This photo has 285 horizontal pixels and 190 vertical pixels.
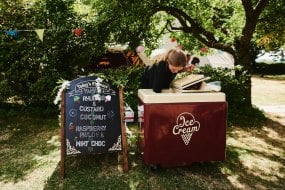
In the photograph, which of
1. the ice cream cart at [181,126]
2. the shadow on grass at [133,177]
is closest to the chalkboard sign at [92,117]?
the shadow on grass at [133,177]

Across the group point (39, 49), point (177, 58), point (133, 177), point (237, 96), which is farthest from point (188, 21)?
point (133, 177)

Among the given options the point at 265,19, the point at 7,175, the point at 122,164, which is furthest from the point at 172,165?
the point at 265,19

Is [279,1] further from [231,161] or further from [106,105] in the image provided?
[106,105]

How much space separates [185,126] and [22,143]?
3.62 m

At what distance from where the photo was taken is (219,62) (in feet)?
77.9

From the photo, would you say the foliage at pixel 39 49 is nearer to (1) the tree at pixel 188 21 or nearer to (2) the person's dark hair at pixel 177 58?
(1) the tree at pixel 188 21

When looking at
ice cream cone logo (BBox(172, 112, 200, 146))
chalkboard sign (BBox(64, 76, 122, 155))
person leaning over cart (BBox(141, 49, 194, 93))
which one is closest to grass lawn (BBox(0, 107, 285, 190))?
chalkboard sign (BBox(64, 76, 122, 155))

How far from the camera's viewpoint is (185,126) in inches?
207

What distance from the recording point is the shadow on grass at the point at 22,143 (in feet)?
19.2

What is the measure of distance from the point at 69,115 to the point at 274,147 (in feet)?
14.1

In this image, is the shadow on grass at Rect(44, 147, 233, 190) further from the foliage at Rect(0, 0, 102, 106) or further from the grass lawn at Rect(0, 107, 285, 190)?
the foliage at Rect(0, 0, 102, 106)

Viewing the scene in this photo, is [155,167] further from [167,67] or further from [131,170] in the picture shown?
[167,67]

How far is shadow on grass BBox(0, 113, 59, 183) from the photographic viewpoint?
5.86m

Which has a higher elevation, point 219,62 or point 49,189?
point 219,62
